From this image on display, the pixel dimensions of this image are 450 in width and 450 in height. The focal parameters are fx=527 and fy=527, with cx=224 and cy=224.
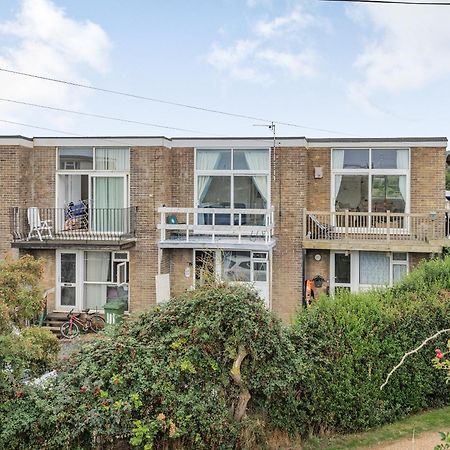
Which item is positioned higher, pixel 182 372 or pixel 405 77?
pixel 405 77

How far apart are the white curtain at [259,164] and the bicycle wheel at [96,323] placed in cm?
662

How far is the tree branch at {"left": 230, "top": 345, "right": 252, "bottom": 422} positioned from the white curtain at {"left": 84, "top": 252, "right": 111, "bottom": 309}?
1011cm

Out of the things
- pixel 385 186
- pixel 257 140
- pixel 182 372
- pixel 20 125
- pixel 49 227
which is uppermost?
pixel 20 125

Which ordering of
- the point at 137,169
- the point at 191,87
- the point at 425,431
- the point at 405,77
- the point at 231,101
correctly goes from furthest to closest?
the point at 231,101, the point at 191,87, the point at 405,77, the point at 137,169, the point at 425,431

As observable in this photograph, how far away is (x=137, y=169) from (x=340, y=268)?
24.3 feet

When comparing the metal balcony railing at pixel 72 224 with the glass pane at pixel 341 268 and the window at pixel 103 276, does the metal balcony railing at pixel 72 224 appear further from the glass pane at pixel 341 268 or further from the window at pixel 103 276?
the glass pane at pixel 341 268

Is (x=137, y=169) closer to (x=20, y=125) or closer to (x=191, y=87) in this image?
(x=191, y=87)

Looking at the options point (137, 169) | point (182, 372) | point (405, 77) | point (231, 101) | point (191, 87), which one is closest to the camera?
point (182, 372)

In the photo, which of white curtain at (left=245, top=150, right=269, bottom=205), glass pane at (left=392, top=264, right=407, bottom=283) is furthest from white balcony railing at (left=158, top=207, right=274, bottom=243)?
glass pane at (left=392, top=264, right=407, bottom=283)

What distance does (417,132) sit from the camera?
18.0m

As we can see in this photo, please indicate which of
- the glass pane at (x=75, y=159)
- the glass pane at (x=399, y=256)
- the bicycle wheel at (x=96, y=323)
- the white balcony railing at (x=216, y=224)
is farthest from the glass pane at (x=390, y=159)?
the bicycle wheel at (x=96, y=323)

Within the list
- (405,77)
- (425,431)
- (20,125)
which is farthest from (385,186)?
(20,125)

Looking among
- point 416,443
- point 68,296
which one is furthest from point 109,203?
point 416,443

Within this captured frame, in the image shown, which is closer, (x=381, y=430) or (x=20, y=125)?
(x=381, y=430)
